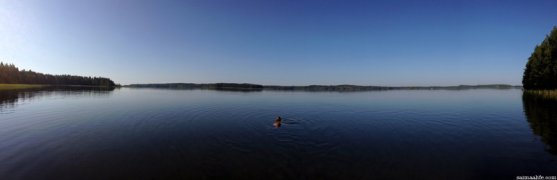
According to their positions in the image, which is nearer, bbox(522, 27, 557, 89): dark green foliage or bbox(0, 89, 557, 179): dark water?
bbox(0, 89, 557, 179): dark water

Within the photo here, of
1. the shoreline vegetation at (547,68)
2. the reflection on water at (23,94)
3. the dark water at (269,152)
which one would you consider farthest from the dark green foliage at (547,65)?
the reflection on water at (23,94)

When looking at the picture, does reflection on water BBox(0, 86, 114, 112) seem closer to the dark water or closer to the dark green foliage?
the dark water

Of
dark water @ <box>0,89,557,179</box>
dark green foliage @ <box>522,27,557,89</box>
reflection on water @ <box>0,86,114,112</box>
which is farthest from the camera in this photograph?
dark green foliage @ <box>522,27,557,89</box>

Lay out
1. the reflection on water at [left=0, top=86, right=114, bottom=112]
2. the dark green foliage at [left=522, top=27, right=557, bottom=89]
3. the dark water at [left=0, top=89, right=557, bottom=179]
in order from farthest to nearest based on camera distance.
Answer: the dark green foliage at [left=522, top=27, right=557, bottom=89]
the reflection on water at [left=0, top=86, right=114, bottom=112]
the dark water at [left=0, top=89, right=557, bottom=179]

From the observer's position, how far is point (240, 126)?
94.6ft

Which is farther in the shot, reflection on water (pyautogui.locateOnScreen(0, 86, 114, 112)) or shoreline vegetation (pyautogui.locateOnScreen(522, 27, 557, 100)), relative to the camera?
shoreline vegetation (pyautogui.locateOnScreen(522, 27, 557, 100))

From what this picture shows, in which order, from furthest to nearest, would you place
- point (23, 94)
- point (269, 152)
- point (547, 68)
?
point (23, 94)
point (547, 68)
point (269, 152)

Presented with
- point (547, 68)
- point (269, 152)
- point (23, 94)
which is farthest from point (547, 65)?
point (23, 94)

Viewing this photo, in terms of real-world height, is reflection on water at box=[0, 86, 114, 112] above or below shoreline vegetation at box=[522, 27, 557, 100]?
below

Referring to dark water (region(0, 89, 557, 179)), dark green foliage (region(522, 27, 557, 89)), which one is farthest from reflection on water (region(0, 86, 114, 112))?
dark green foliage (region(522, 27, 557, 89))

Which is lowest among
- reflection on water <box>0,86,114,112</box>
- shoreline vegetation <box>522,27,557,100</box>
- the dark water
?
the dark water

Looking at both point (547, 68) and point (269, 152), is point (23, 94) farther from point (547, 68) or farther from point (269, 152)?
point (547, 68)

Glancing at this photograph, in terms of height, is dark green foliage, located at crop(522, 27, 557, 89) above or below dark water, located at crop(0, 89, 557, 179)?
above

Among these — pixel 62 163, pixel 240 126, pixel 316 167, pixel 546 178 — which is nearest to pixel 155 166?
pixel 62 163
